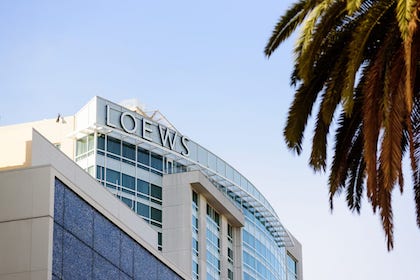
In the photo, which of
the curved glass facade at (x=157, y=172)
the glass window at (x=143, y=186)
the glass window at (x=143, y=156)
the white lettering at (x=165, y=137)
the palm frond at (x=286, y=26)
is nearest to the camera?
the palm frond at (x=286, y=26)

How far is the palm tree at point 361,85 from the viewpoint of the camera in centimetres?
2270

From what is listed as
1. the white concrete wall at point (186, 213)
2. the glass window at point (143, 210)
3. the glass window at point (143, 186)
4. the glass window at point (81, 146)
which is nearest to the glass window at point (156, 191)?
the white concrete wall at point (186, 213)

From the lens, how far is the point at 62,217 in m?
34.4

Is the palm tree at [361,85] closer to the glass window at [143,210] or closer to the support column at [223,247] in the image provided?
the glass window at [143,210]

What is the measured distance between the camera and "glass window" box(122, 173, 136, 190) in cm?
A: 7675

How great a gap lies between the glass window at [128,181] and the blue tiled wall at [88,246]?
115 ft

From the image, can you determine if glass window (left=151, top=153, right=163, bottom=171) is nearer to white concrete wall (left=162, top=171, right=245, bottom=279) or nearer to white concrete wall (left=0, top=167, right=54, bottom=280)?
white concrete wall (left=162, top=171, right=245, bottom=279)

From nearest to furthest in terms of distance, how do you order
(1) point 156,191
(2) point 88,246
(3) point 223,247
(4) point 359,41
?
(4) point 359,41 → (2) point 88,246 → (1) point 156,191 → (3) point 223,247

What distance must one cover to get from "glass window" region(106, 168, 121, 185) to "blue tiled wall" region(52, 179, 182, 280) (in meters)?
34.4

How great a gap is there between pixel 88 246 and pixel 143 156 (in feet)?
140

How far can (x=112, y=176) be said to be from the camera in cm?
7612

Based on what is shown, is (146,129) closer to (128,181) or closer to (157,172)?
(157,172)

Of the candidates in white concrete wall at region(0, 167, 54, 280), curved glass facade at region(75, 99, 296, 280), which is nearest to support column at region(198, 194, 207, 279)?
curved glass facade at region(75, 99, 296, 280)

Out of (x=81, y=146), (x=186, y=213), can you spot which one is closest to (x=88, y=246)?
(x=81, y=146)
